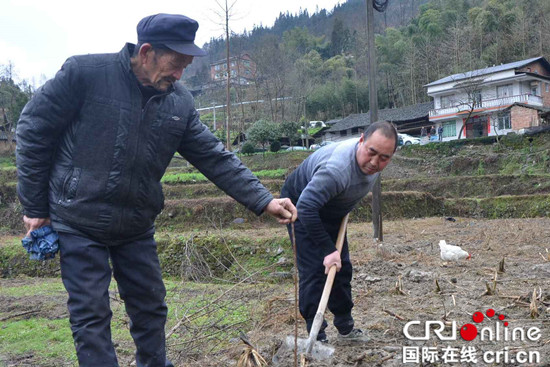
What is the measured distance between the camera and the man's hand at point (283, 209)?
2764mm

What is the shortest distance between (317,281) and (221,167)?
3.53 feet

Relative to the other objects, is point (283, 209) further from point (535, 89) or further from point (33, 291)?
point (535, 89)

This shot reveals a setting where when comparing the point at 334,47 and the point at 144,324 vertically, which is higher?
the point at 334,47

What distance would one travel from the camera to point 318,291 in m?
3.39

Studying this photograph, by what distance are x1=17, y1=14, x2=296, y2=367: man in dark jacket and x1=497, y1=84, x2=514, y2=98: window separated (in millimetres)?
36375

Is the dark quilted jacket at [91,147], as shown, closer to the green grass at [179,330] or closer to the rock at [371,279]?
the green grass at [179,330]

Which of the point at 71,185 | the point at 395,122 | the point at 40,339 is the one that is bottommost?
the point at 40,339

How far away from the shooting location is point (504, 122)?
Answer: 3142 centimetres

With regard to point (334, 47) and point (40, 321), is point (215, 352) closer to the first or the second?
point (40, 321)

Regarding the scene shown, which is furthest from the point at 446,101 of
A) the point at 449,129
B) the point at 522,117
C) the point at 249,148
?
the point at 249,148

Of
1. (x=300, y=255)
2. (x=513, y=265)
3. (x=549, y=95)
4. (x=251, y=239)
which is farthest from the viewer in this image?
(x=549, y=95)

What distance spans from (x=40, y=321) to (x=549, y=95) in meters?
39.0

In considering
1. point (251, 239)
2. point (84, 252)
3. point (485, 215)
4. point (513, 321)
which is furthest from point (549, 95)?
point (84, 252)

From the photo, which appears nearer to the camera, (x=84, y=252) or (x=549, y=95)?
(x=84, y=252)
